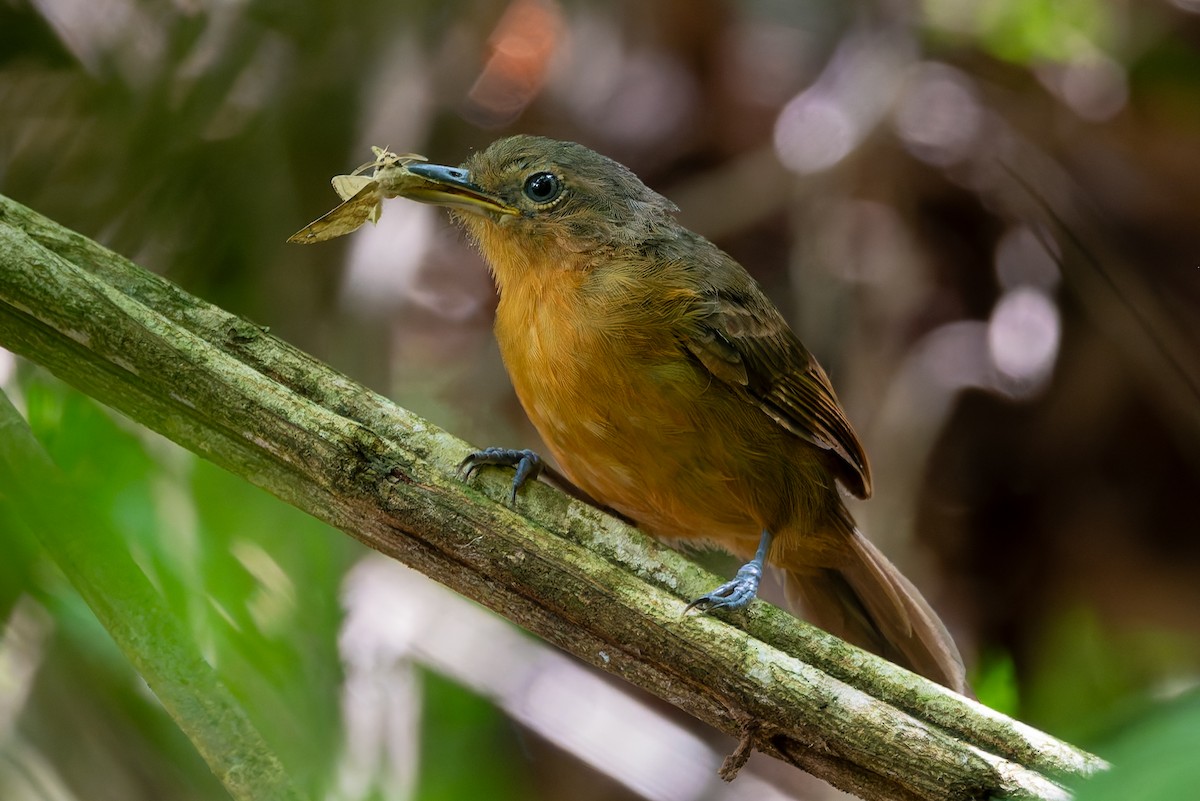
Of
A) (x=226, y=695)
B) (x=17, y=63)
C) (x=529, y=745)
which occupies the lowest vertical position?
(x=226, y=695)

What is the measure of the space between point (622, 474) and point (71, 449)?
176 cm

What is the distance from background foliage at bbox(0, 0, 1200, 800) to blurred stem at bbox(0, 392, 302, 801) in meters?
1.64

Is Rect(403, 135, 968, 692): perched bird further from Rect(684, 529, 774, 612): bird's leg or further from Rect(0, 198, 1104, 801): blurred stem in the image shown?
Rect(0, 198, 1104, 801): blurred stem

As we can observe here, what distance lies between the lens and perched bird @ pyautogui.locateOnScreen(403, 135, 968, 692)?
9.37 ft

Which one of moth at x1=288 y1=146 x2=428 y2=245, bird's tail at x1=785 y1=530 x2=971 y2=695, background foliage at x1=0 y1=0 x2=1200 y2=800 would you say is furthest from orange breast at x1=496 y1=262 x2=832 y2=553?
background foliage at x1=0 y1=0 x2=1200 y2=800

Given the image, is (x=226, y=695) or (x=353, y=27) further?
(x=353, y=27)

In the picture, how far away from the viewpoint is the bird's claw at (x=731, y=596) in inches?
88.4

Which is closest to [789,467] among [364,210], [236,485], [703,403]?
[703,403]

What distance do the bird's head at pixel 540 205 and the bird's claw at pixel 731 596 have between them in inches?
40.0

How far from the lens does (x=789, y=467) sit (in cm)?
309

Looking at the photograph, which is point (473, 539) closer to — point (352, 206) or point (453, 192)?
point (352, 206)

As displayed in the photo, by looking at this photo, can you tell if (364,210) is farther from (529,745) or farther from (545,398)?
(529,745)

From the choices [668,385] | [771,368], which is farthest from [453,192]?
[771,368]

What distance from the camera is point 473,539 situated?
2.18m
